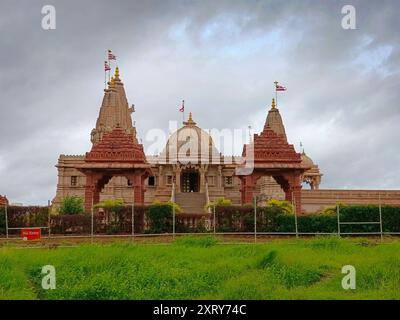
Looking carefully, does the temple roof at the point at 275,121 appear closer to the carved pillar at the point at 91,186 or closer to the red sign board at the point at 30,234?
the carved pillar at the point at 91,186

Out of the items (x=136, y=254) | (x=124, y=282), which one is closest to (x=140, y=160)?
(x=136, y=254)

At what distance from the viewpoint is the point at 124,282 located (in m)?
10.7

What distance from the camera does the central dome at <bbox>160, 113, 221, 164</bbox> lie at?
4553cm

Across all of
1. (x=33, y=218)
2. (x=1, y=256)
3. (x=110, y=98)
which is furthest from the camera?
(x=110, y=98)

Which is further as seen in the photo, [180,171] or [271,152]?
[180,171]

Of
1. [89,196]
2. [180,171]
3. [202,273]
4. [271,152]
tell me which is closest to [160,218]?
[89,196]

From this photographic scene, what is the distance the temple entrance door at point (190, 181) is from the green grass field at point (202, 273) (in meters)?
32.7

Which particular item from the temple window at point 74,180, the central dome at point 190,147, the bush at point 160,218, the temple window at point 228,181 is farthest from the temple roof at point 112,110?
the bush at point 160,218

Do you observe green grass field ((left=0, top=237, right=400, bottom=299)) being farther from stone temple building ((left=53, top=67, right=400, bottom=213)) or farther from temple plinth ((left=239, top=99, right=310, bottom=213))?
stone temple building ((left=53, top=67, right=400, bottom=213))

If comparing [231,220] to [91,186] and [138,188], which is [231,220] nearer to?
[138,188]

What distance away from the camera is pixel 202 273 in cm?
1152

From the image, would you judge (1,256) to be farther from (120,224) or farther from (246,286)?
(120,224)

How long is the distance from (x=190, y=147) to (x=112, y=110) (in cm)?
770

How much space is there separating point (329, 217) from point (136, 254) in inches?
398
